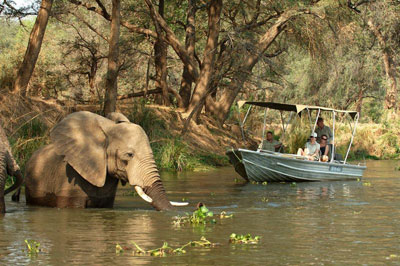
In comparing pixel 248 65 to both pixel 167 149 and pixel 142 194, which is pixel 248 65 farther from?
pixel 142 194

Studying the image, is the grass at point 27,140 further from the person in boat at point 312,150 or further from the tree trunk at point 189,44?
the tree trunk at point 189,44

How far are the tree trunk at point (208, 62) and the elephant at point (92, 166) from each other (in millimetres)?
16195

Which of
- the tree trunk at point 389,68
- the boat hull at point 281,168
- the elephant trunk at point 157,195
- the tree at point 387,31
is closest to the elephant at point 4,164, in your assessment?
the elephant trunk at point 157,195

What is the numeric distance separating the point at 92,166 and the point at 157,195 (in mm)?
1143

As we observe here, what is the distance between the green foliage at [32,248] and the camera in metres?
8.77

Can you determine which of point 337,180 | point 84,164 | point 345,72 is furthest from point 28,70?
point 345,72

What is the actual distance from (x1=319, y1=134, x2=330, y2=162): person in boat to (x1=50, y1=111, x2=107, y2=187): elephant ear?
33.8 ft

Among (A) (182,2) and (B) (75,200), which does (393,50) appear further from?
(B) (75,200)

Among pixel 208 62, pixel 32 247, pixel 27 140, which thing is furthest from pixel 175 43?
pixel 32 247

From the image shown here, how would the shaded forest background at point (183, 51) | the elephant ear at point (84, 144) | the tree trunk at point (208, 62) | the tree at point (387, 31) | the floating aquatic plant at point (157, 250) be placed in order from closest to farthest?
the floating aquatic plant at point (157, 250) < the elephant ear at point (84, 144) < the shaded forest background at point (183, 51) < the tree trunk at point (208, 62) < the tree at point (387, 31)

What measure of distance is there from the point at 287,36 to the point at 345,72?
1015 inches

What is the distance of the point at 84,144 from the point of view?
1234 cm

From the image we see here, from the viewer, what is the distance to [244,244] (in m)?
9.49

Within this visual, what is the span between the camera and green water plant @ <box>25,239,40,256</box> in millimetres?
8783
